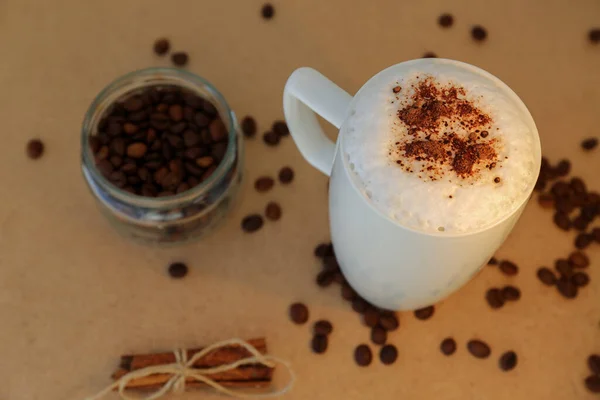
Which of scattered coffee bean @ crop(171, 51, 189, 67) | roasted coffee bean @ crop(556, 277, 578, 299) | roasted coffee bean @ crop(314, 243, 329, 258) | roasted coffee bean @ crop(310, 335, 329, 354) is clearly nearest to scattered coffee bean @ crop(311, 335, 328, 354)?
roasted coffee bean @ crop(310, 335, 329, 354)

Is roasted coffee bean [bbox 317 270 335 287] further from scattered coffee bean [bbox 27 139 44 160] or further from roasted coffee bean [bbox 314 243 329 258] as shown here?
scattered coffee bean [bbox 27 139 44 160]

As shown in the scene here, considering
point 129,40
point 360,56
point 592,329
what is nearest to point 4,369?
point 129,40

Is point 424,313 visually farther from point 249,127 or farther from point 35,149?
point 35,149

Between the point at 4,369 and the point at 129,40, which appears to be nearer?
the point at 4,369

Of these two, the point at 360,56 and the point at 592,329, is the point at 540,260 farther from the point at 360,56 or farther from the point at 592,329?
the point at 360,56

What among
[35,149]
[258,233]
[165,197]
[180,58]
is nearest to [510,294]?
[258,233]

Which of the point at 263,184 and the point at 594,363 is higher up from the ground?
the point at 263,184

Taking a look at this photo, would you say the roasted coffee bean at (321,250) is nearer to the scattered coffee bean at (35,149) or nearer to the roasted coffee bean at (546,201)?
the roasted coffee bean at (546,201)
